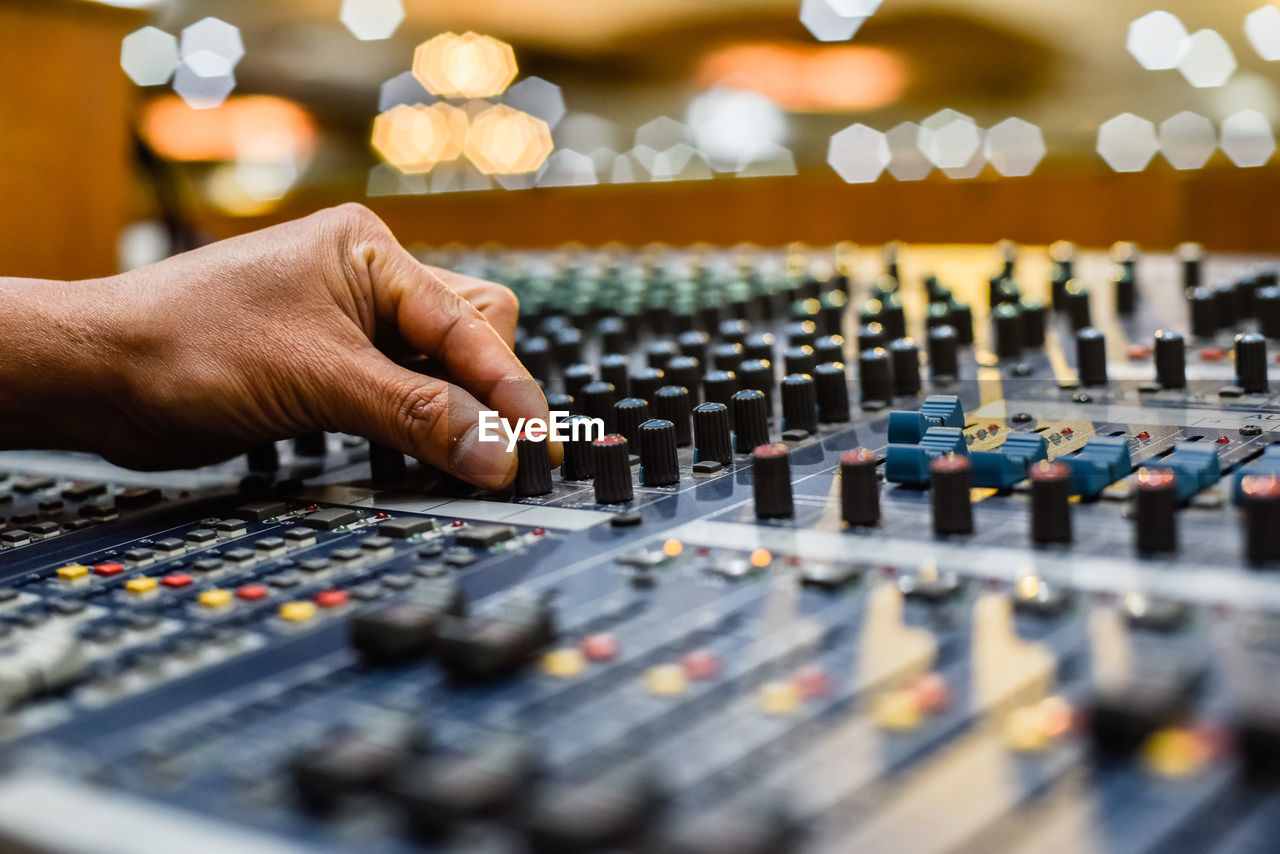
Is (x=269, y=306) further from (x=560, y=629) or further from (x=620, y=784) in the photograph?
(x=620, y=784)

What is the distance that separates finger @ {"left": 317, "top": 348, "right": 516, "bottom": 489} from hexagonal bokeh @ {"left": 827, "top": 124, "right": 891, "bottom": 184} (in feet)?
35.6

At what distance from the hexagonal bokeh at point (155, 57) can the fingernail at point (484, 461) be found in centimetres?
563

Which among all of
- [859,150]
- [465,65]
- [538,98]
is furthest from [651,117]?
[465,65]

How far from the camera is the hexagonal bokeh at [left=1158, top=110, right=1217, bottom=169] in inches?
453

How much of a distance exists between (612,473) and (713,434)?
0.19 m

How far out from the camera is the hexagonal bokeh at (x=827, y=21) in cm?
582

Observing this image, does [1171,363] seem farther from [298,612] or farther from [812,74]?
[812,74]

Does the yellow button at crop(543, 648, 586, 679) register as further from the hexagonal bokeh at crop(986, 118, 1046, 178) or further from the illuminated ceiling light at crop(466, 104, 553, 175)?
the hexagonal bokeh at crop(986, 118, 1046, 178)

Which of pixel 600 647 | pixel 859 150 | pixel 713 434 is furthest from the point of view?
pixel 859 150

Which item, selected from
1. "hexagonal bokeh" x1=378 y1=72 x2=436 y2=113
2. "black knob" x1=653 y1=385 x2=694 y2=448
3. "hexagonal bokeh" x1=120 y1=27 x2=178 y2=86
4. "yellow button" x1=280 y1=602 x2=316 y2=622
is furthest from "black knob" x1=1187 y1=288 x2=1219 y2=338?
"hexagonal bokeh" x1=378 y1=72 x2=436 y2=113

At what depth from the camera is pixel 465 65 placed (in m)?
8.38

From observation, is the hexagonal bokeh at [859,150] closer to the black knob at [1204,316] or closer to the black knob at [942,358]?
the black knob at [1204,316]

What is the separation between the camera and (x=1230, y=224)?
148 inches

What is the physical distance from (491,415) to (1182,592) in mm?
784
